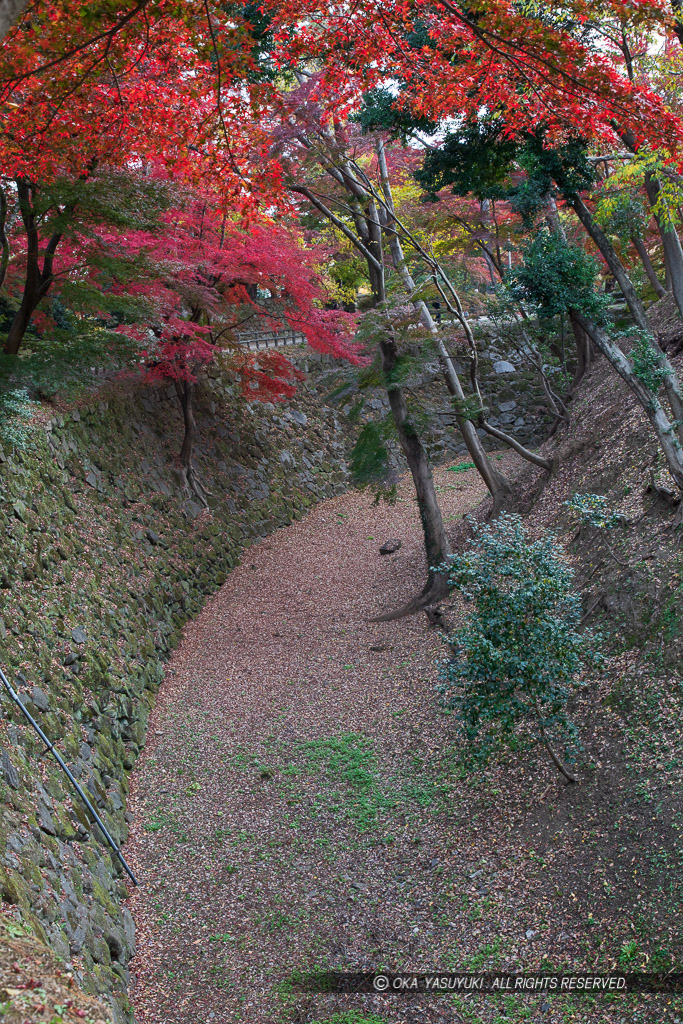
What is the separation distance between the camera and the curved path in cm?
556

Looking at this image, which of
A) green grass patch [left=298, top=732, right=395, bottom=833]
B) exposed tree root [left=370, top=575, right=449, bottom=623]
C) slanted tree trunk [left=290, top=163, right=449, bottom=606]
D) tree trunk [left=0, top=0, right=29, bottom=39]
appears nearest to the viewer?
tree trunk [left=0, top=0, right=29, bottom=39]

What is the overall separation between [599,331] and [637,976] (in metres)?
6.69

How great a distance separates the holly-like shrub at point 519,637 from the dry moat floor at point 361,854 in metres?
0.72

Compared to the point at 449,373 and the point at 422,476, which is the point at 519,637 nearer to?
the point at 422,476

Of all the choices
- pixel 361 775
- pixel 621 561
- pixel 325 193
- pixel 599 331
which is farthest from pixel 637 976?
pixel 325 193

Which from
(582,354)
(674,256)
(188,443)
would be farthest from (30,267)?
(582,354)

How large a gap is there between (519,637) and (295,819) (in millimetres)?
3095

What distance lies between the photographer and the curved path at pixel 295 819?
5.56 meters

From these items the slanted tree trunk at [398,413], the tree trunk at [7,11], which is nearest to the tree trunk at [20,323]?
the slanted tree trunk at [398,413]

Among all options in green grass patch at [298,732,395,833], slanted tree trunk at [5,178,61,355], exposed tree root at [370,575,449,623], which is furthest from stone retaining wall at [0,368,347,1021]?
exposed tree root at [370,575,449,623]

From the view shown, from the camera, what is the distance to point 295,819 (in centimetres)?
737

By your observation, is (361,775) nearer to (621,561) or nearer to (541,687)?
(541,687)

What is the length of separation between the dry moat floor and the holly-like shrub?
0.72 m

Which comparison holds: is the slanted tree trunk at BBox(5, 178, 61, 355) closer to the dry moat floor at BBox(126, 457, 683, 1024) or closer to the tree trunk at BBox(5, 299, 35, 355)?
the tree trunk at BBox(5, 299, 35, 355)
